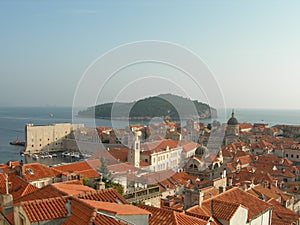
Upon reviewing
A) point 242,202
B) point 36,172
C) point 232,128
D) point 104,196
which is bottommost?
point 36,172

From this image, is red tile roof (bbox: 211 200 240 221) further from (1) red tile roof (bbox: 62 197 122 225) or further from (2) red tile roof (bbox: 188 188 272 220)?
(1) red tile roof (bbox: 62 197 122 225)

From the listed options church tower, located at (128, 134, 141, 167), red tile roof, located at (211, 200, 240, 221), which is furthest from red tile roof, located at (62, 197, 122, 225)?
church tower, located at (128, 134, 141, 167)

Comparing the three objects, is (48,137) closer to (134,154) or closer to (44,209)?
(134,154)

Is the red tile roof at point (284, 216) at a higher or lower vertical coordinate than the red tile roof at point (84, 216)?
lower

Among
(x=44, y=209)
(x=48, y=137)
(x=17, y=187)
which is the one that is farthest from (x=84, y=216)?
(x=48, y=137)

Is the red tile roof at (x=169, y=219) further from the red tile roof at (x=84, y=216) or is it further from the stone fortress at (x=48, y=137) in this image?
the stone fortress at (x=48, y=137)

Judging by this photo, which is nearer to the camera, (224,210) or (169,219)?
(169,219)

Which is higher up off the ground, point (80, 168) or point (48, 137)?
point (80, 168)

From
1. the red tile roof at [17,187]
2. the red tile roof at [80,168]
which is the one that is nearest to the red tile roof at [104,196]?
the red tile roof at [17,187]

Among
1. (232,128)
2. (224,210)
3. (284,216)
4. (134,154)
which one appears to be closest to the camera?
(224,210)

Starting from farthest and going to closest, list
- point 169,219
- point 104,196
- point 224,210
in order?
point 224,210 → point 169,219 → point 104,196

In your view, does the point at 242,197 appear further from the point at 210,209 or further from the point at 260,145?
the point at 260,145
